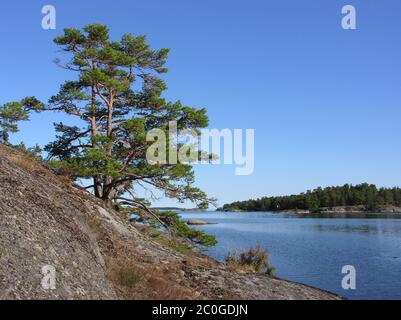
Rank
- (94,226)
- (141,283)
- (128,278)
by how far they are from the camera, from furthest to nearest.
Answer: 1. (94,226)
2. (141,283)
3. (128,278)

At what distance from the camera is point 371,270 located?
35.1 m

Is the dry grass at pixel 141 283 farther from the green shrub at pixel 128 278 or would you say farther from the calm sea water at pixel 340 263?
the calm sea water at pixel 340 263

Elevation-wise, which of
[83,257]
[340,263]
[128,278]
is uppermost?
[83,257]

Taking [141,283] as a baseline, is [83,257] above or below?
above

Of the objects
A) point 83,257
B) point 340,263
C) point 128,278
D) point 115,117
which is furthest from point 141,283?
point 340,263

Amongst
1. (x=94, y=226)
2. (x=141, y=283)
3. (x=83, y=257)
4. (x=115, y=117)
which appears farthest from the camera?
(x=115, y=117)

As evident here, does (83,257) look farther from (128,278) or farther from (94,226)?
(94,226)

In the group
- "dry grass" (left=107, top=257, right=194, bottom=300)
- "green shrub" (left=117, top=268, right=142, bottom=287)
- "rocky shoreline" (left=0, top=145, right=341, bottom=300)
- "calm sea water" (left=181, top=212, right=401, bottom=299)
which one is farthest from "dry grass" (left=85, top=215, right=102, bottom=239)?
"calm sea water" (left=181, top=212, right=401, bottom=299)

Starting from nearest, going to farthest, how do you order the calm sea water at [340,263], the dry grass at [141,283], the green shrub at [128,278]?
the dry grass at [141,283] < the green shrub at [128,278] < the calm sea water at [340,263]

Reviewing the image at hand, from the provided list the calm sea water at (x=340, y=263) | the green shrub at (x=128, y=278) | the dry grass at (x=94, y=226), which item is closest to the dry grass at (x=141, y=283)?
the green shrub at (x=128, y=278)

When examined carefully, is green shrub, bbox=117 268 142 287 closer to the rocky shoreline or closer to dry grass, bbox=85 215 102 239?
the rocky shoreline

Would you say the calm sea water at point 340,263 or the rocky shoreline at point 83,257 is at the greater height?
the rocky shoreline at point 83,257

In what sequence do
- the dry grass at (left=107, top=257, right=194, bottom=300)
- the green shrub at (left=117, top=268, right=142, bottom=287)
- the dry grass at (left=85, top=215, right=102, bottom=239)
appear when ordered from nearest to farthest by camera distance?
1. the dry grass at (left=107, top=257, right=194, bottom=300)
2. the green shrub at (left=117, top=268, right=142, bottom=287)
3. the dry grass at (left=85, top=215, right=102, bottom=239)
